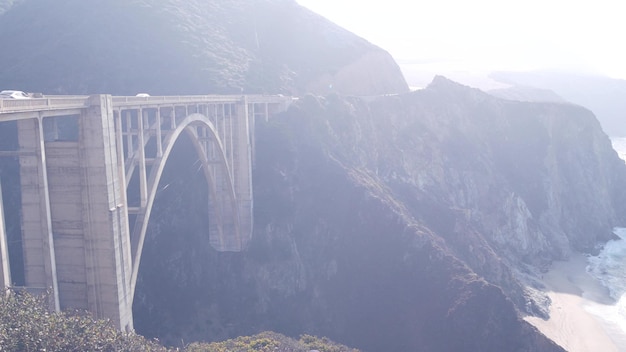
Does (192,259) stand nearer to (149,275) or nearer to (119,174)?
(149,275)

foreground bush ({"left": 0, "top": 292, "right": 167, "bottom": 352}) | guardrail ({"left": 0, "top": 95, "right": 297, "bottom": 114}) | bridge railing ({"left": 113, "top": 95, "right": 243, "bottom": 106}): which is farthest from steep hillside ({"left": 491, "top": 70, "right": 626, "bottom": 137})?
foreground bush ({"left": 0, "top": 292, "right": 167, "bottom": 352})

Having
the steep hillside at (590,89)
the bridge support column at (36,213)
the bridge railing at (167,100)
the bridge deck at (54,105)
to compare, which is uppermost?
the steep hillside at (590,89)

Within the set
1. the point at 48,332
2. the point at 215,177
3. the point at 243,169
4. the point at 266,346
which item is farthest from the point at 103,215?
the point at 243,169

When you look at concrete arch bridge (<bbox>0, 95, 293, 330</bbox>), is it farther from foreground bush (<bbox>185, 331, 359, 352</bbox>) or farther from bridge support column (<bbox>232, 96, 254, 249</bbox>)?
bridge support column (<bbox>232, 96, 254, 249</bbox>)

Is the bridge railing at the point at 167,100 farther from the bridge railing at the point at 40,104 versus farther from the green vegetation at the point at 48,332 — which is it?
the green vegetation at the point at 48,332

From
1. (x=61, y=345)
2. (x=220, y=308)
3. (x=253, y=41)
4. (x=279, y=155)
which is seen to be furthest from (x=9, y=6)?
(x=61, y=345)

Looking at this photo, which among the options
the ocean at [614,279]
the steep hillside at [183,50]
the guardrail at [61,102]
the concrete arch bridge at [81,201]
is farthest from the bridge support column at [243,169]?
the ocean at [614,279]
